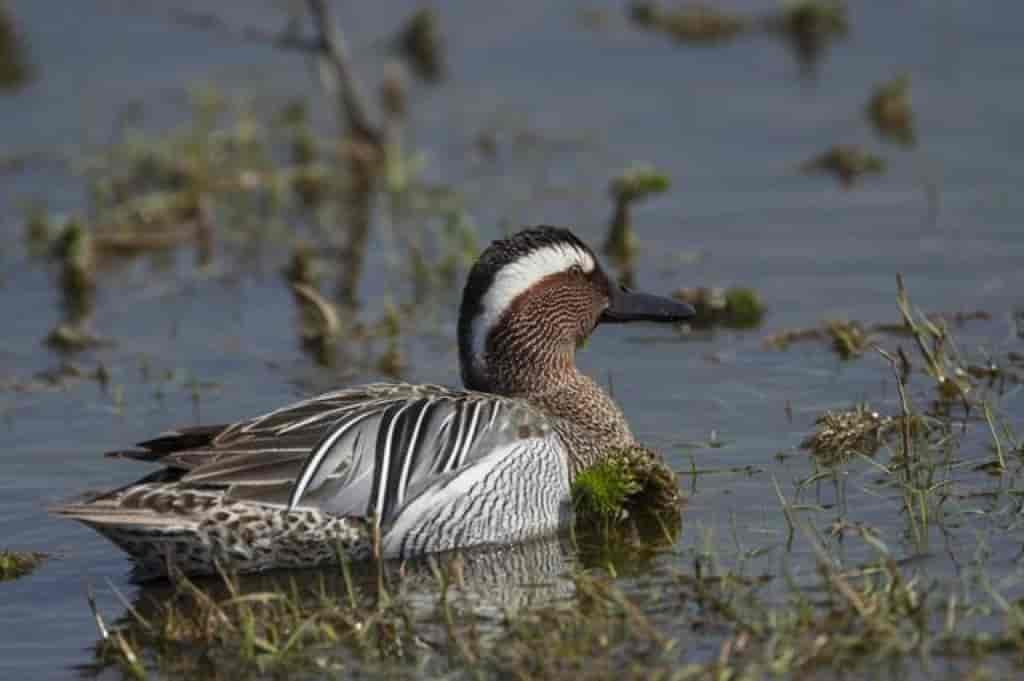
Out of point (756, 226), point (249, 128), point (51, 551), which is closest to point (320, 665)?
point (51, 551)

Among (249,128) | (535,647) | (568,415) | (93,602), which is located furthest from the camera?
(249,128)

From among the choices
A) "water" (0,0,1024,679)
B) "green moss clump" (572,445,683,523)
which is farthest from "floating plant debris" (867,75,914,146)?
"green moss clump" (572,445,683,523)

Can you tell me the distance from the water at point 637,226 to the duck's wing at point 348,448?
0.61 meters

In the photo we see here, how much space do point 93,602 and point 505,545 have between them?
5.04ft

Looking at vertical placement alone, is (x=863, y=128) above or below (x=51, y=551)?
above

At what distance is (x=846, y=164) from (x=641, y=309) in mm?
4460

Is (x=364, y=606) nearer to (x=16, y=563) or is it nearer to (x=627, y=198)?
(x=16, y=563)

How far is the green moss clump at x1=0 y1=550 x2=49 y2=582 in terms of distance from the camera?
312 inches

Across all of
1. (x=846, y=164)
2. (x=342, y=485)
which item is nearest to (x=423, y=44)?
(x=846, y=164)

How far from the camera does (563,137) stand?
1427 centimetres

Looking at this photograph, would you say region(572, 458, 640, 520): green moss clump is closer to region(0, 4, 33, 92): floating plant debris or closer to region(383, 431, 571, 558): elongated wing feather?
region(383, 431, 571, 558): elongated wing feather

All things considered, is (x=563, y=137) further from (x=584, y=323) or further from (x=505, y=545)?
(x=505, y=545)

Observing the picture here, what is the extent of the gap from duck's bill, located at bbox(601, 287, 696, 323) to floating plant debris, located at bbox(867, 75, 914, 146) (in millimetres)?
5153

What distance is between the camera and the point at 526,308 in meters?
8.62
